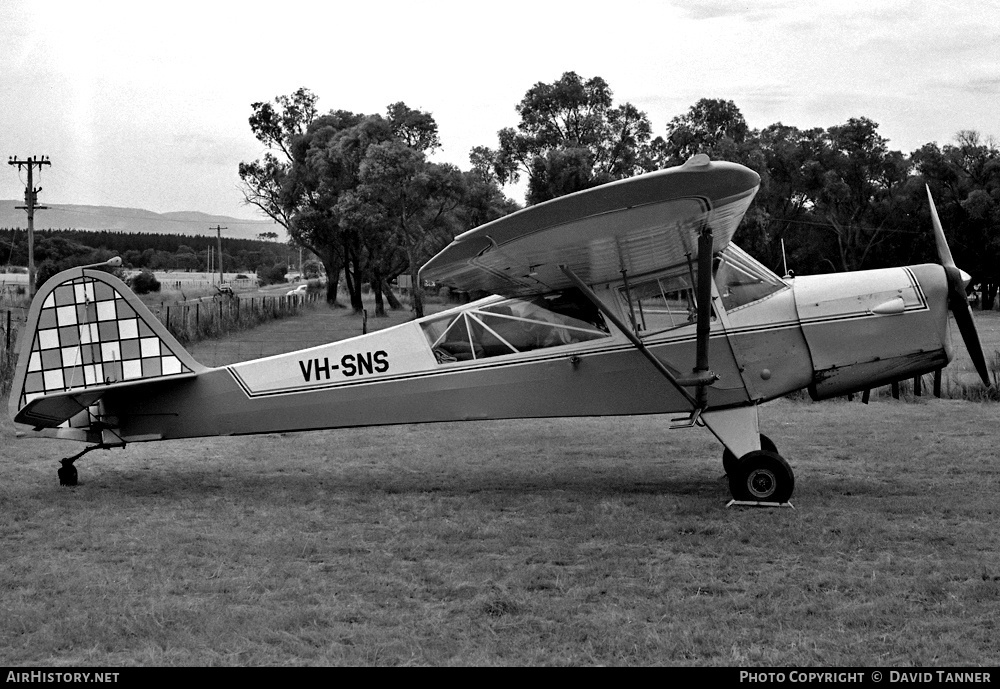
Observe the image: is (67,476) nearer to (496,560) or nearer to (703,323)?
(496,560)

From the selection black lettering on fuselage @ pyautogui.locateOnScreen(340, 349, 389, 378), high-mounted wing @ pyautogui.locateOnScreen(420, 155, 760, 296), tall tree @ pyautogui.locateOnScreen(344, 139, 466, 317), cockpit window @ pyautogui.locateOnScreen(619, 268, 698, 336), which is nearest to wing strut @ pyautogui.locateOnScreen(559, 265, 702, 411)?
high-mounted wing @ pyautogui.locateOnScreen(420, 155, 760, 296)

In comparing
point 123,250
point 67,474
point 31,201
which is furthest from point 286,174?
point 123,250

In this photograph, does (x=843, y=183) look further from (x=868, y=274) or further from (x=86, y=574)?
(x=86, y=574)

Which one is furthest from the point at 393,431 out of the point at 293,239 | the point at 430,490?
the point at 293,239

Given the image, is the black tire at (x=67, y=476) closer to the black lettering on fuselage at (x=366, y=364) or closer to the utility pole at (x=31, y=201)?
the black lettering on fuselage at (x=366, y=364)

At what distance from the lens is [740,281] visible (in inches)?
326

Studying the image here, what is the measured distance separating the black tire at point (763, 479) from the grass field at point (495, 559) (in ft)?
0.60

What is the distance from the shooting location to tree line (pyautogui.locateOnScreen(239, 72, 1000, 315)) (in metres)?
47.7

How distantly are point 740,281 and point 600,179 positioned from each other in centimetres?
4177

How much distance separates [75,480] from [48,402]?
1.07 metres

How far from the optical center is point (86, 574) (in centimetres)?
606

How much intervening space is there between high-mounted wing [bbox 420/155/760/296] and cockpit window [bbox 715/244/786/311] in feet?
1.41

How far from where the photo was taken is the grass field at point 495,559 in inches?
187

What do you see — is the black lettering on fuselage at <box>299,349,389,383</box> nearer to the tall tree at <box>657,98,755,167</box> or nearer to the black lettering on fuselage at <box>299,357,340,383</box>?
the black lettering on fuselage at <box>299,357,340,383</box>
